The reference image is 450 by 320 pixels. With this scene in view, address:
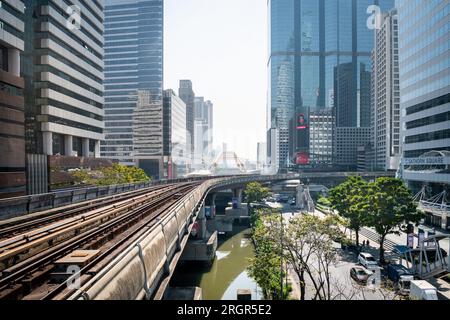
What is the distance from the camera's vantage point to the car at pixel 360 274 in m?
26.4

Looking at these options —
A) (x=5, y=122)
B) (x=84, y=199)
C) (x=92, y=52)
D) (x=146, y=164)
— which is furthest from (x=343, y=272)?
(x=146, y=164)

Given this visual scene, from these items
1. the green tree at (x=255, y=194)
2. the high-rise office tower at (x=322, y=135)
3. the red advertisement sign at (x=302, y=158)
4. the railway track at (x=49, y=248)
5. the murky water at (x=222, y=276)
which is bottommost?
the murky water at (x=222, y=276)

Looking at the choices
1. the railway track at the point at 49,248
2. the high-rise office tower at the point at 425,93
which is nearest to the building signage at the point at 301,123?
the high-rise office tower at the point at 425,93

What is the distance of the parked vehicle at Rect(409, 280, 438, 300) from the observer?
65.3 feet

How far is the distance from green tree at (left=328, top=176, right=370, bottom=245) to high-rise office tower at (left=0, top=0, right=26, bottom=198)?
41026 millimetres

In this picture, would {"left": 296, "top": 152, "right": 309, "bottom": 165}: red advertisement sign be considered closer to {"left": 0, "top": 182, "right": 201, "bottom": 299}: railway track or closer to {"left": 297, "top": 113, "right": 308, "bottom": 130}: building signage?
{"left": 297, "top": 113, "right": 308, "bottom": 130}: building signage

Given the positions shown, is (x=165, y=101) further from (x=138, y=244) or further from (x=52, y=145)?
(x=138, y=244)

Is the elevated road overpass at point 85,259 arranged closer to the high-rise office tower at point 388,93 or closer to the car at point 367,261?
the car at point 367,261

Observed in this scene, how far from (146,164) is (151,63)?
42.1m

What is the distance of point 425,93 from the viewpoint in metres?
55.7

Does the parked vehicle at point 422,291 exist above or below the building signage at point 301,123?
below

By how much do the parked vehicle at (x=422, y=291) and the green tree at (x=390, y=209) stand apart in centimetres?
1069

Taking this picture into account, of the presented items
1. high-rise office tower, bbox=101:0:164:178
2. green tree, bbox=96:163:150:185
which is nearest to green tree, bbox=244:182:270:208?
green tree, bbox=96:163:150:185

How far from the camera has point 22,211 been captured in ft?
74.1
